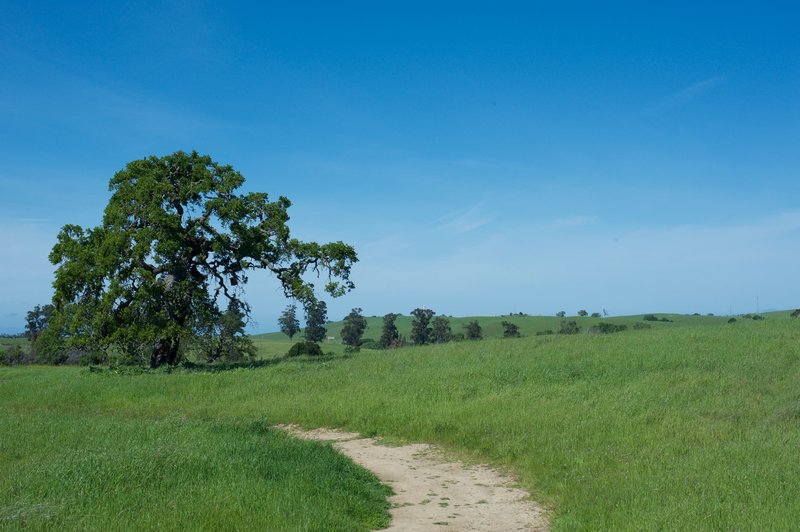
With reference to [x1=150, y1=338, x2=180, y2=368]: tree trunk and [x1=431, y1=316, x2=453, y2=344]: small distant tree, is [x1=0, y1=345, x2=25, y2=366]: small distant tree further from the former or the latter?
[x1=431, y1=316, x2=453, y2=344]: small distant tree

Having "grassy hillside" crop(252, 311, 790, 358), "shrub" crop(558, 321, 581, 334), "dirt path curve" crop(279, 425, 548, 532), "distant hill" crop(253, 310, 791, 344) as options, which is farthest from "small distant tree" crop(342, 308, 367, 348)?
"dirt path curve" crop(279, 425, 548, 532)

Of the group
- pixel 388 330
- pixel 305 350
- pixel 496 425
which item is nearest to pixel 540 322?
pixel 388 330

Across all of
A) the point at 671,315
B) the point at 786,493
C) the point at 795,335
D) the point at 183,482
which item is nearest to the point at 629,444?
the point at 786,493

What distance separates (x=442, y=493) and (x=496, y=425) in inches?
192

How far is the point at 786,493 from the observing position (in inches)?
359

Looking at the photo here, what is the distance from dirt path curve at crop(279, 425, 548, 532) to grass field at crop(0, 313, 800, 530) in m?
0.52

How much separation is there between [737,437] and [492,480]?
5470 mm

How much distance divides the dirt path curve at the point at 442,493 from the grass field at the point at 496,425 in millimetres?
523

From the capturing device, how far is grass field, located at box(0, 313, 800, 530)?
9133 mm

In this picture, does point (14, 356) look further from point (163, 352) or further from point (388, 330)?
point (388, 330)

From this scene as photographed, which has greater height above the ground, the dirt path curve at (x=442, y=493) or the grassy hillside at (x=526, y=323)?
the grassy hillside at (x=526, y=323)

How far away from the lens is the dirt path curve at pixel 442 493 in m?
9.80

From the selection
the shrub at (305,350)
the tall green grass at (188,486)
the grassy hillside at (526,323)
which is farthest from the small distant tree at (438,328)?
the tall green grass at (188,486)

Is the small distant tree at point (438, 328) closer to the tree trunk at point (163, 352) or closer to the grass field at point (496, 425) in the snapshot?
the grass field at point (496, 425)
